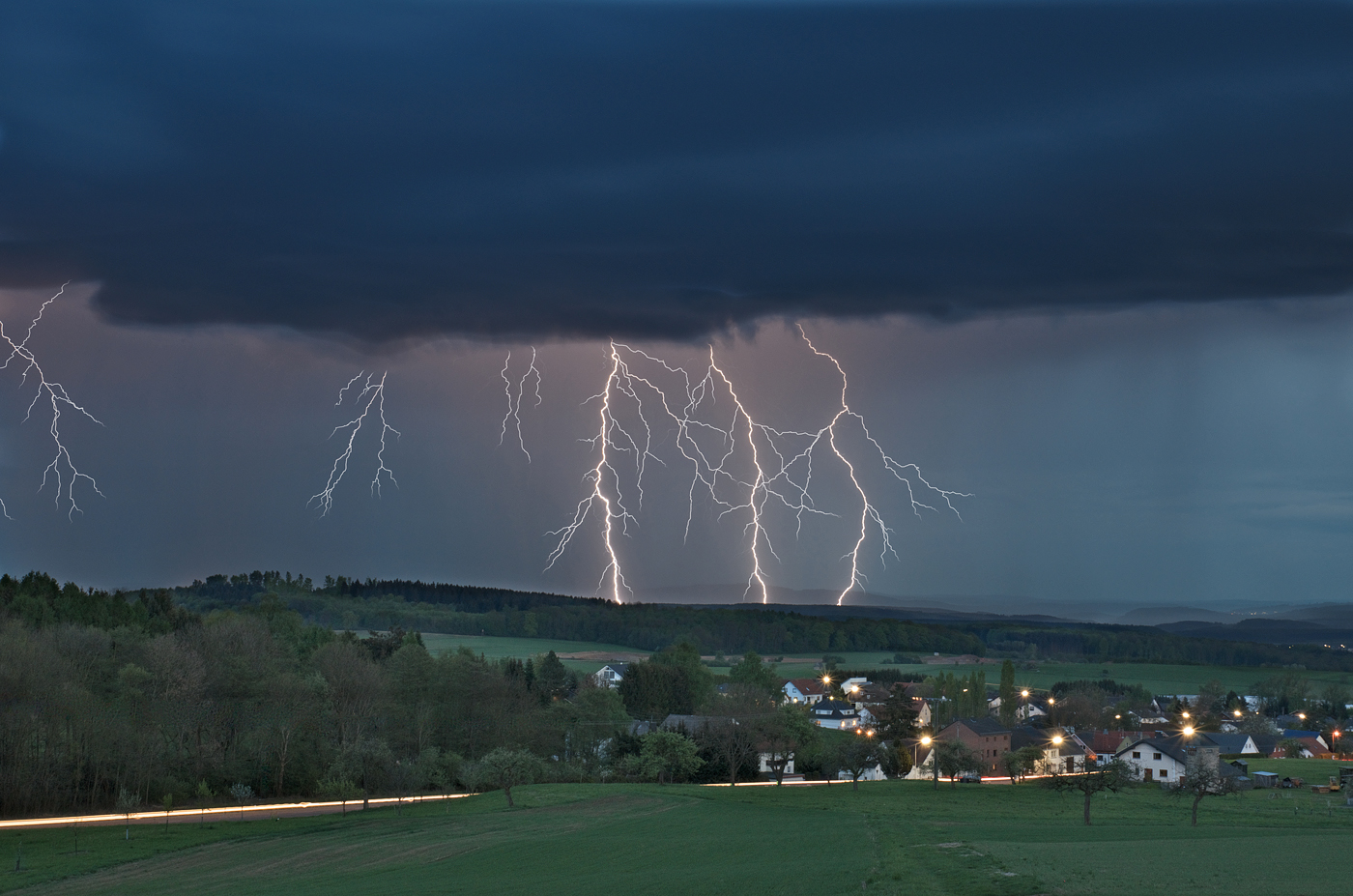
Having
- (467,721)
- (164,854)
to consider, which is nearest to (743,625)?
(467,721)

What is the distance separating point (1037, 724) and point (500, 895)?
8786 centimetres

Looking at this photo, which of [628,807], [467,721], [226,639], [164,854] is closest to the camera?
[164,854]

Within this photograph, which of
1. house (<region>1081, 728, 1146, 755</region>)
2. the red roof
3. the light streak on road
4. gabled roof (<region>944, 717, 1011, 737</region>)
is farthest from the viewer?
the red roof

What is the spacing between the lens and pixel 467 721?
75.7m

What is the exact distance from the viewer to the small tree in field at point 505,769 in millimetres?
52875

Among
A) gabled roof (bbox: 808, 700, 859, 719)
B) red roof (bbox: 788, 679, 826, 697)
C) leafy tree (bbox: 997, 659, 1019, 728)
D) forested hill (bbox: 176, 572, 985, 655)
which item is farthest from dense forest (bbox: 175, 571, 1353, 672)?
leafy tree (bbox: 997, 659, 1019, 728)

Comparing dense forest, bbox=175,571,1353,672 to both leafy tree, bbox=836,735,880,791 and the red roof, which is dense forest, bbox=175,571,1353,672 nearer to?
the red roof

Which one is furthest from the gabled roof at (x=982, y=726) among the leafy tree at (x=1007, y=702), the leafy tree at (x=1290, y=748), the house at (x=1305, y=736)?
the house at (x=1305, y=736)

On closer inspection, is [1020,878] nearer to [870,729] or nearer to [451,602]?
[870,729]

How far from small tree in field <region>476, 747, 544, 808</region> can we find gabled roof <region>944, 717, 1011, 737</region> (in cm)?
3897

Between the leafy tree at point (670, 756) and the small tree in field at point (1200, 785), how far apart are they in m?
26.3

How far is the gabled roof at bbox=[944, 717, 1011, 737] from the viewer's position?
275ft

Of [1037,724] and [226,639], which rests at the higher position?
[226,639]

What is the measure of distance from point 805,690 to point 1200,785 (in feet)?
279
